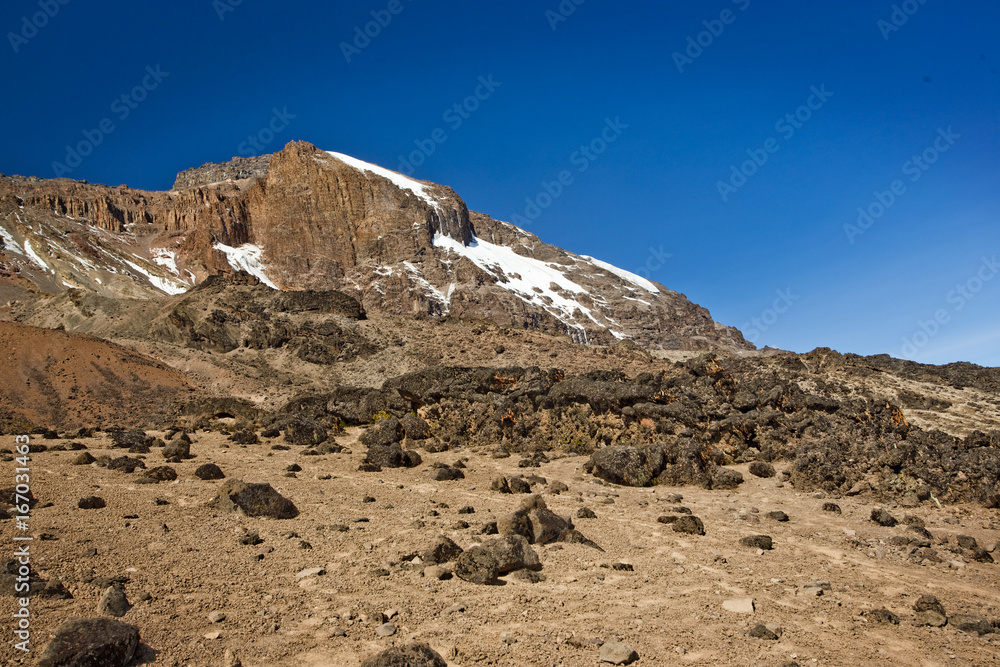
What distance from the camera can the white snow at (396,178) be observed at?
10438 cm

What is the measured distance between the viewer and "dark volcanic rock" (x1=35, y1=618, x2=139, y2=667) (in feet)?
13.3

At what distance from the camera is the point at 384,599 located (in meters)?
5.61

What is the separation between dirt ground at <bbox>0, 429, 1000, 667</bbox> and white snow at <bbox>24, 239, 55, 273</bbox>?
279 feet

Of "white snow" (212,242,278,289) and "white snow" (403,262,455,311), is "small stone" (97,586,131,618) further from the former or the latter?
"white snow" (212,242,278,289)

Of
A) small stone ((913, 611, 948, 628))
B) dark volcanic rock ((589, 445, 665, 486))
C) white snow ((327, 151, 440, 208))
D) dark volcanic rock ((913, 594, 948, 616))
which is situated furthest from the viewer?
white snow ((327, 151, 440, 208))

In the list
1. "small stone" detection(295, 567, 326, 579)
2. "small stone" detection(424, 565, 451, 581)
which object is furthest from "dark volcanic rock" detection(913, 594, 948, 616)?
"small stone" detection(295, 567, 326, 579)

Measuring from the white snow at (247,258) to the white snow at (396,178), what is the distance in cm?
2082

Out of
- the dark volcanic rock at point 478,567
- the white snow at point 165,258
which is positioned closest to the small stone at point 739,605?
the dark volcanic rock at point 478,567

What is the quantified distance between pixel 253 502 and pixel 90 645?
387 centimetres

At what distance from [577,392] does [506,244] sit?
377ft

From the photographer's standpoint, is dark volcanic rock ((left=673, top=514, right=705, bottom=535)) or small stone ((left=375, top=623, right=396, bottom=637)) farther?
dark volcanic rock ((left=673, top=514, right=705, bottom=535))

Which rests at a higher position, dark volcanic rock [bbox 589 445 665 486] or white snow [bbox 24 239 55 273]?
white snow [bbox 24 239 55 273]

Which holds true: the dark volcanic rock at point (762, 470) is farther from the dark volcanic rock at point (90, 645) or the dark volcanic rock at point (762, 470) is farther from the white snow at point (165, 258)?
the white snow at point (165, 258)

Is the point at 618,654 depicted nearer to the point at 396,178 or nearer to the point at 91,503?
the point at 91,503
